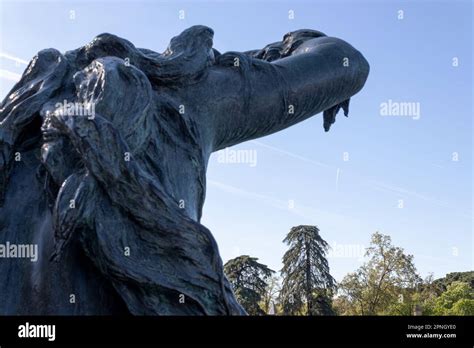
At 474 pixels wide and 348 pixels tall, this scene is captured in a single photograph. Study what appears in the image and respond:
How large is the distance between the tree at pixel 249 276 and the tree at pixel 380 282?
505 centimetres

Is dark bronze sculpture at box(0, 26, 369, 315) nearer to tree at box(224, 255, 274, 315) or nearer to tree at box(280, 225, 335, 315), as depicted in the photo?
tree at box(224, 255, 274, 315)

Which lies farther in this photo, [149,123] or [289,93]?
[289,93]

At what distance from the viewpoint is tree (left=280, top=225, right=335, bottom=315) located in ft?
101

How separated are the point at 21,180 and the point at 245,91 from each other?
1264 mm

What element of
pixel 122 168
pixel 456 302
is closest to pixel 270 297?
pixel 456 302

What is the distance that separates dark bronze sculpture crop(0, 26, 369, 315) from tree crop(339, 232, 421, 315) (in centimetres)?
2927

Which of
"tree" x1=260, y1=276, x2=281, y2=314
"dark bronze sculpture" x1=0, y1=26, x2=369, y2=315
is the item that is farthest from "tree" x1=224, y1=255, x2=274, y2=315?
"dark bronze sculpture" x1=0, y1=26, x2=369, y2=315

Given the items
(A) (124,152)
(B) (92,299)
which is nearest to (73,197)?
(A) (124,152)

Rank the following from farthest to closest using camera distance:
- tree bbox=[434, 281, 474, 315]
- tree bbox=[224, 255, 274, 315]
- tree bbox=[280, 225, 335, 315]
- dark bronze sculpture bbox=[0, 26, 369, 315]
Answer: tree bbox=[434, 281, 474, 315]
tree bbox=[280, 225, 335, 315]
tree bbox=[224, 255, 274, 315]
dark bronze sculpture bbox=[0, 26, 369, 315]

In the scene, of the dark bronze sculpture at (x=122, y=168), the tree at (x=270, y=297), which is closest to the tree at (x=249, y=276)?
the tree at (x=270, y=297)

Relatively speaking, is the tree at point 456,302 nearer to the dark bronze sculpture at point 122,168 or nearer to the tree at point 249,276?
the tree at point 249,276
